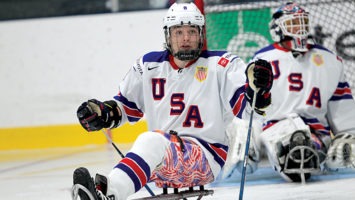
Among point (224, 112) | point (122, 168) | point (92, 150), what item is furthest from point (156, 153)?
point (92, 150)

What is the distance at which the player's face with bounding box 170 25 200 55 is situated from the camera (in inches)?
123

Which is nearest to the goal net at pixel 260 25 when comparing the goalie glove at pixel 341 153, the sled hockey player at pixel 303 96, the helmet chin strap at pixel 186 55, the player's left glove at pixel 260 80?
the sled hockey player at pixel 303 96

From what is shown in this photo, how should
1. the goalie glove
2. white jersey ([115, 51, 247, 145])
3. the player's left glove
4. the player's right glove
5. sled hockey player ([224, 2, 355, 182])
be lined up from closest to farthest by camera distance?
the player's left glove < the player's right glove < white jersey ([115, 51, 247, 145]) < the goalie glove < sled hockey player ([224, 2, 355, 182])

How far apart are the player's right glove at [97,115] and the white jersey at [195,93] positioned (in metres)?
0.10

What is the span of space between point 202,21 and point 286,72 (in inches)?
53.9

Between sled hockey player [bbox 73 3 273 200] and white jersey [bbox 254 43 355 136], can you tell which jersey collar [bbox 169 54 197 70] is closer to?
sled hockey player [bbox 73 3 273 200]

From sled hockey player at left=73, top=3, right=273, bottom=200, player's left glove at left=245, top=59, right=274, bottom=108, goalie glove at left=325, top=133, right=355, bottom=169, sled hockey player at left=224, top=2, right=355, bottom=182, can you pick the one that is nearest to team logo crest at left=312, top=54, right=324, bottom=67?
sled hockey player at left=224, top=2, right=355, bottom=182

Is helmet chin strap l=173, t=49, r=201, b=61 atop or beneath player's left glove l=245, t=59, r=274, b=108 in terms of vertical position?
atop

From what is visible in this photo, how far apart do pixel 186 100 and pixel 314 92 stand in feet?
4.63

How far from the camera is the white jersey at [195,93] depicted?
3.12 m

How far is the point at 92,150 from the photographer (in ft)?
22.9

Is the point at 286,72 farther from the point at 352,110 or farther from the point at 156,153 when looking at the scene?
the point at 156,153

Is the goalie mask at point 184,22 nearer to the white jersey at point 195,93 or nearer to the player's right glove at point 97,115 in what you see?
the white jersey at point 195,93

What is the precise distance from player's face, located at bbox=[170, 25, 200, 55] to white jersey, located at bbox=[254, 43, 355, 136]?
1298mm
